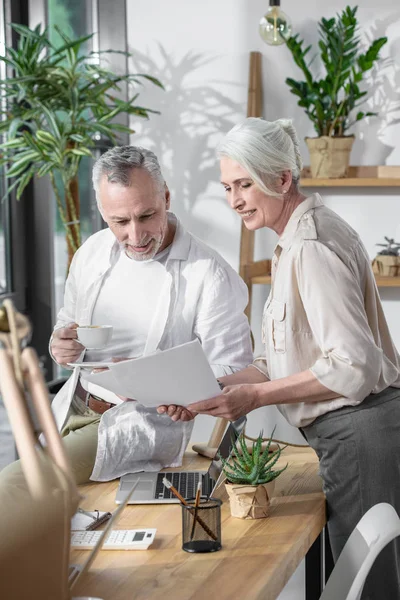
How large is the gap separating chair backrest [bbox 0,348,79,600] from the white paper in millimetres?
1132

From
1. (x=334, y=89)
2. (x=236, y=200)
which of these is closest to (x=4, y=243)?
(x=334, y=89)

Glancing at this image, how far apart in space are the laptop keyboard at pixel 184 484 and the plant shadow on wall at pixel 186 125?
7.33 feet

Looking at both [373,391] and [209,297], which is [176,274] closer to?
[209,297]

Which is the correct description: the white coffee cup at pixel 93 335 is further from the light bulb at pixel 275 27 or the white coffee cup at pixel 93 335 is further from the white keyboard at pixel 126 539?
the light bulb at pixel 275 27

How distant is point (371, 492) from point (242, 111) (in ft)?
8.17

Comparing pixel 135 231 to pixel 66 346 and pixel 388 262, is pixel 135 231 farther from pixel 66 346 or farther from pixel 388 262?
pixel 388 262

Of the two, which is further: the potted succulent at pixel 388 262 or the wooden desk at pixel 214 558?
the potted succulent at pixel 388 262

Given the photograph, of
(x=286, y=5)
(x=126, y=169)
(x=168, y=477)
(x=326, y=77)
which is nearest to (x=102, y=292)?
(x=126, y=169)

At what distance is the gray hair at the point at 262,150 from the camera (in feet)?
6.29

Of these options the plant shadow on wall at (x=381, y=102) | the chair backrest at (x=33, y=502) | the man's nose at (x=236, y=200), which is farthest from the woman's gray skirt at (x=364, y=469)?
the plant shadow on wall at (x=381, y=102)

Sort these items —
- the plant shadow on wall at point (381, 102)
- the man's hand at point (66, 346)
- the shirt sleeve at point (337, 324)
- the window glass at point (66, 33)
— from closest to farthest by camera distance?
the shirt sleeve at point (337, 324), the man's hand at point (66, 346), the plant shadow on wall at point (381, 102), the window glass at point (66, 33)

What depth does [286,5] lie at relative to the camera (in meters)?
3.79

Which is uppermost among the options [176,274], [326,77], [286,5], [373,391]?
[286,5]

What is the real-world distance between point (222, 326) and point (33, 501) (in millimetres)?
1913
